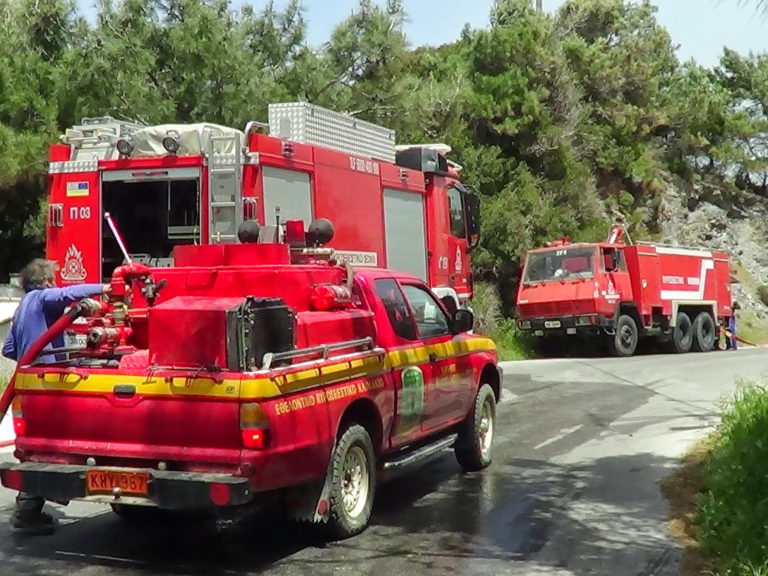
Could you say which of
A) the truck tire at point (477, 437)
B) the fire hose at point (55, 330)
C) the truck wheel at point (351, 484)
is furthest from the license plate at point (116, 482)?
the truck tire at point (477, 437)

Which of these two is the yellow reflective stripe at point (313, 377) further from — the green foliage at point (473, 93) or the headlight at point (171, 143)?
the green foliage at point (473, 93)

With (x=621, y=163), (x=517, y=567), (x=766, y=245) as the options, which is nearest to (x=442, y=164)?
(x=517, y=567)

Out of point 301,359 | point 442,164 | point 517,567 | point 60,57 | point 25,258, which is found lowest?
point 517,567

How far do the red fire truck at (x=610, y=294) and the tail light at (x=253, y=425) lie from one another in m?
16.5

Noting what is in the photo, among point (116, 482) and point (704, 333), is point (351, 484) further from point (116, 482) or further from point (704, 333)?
point (704, 333)

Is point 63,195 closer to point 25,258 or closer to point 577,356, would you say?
point 25,258

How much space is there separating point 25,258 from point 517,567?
44.8ft

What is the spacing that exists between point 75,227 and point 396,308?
532 centimetres

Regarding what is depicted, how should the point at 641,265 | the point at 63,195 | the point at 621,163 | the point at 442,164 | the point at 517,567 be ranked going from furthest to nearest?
the point at 621,163
the point at 641,265
the point at 442,164
the point at 63,195
the point at 517,567

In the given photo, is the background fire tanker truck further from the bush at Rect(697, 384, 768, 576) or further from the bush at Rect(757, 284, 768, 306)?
the bush at Rect(757, 284, 768, 306)

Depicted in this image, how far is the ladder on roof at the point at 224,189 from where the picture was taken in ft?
35.6

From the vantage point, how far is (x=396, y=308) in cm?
768

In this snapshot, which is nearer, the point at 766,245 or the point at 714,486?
the point at 714,486

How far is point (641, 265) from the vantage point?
893 inches
